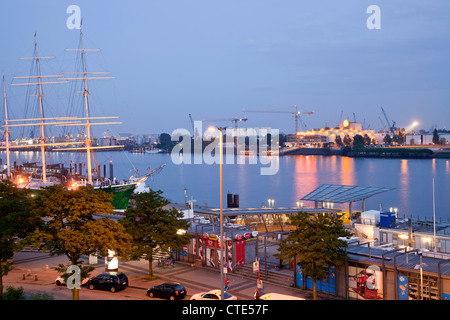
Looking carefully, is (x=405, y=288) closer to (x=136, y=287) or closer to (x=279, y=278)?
(x=279, y=278)

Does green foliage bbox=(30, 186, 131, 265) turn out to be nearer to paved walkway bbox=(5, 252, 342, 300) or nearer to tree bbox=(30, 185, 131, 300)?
tree bbox=(30, 185, 131, 300)

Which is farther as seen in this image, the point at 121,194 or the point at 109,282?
the point at 121,194

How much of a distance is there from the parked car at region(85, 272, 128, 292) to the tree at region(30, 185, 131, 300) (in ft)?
5.65

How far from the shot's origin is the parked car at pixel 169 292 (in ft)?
45.0

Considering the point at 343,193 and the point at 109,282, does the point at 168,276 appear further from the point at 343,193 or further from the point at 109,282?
the point at 343,193

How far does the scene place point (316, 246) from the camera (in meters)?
13.4

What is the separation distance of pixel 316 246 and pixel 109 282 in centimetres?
725

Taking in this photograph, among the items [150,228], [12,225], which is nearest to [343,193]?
[150,228]

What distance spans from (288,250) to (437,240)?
8286 millimetres

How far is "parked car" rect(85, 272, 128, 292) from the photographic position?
Result: 1489cm

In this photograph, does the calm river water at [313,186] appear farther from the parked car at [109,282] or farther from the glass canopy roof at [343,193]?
the parked car at [109,282]

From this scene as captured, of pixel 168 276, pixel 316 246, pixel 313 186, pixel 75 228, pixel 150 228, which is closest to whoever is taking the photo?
pixel 316 246

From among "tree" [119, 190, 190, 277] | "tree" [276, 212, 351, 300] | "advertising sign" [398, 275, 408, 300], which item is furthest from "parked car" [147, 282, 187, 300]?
"advertising sign" [398, 275, 408, 300]
